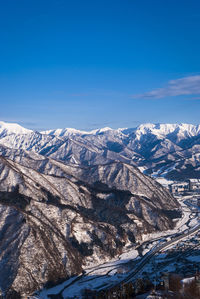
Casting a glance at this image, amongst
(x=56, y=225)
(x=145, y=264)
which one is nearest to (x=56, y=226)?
(x=56, y=225)

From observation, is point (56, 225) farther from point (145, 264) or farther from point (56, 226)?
point (145, 264)

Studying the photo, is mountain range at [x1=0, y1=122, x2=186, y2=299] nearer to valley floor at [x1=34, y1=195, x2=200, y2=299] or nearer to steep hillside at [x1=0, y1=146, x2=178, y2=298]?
steep hillside at [x1=0, y1=146, x2=178, y2=298]

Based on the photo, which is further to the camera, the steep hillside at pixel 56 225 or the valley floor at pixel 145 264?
the steep hillside at pixel 56 225

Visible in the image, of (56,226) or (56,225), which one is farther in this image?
(56,225)

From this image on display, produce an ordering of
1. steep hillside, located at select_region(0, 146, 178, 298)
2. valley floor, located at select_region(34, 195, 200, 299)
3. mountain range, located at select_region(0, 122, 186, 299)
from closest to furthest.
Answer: valley floor, located at select_region(34, 195, 200, 299) < mountain range, located at select_region(0, 122, 186, 299) < steep hillside, located at select_region(0, 146, 178, 298)

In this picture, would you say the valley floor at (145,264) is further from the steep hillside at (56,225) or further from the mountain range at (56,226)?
the steep hillside at (56,225)

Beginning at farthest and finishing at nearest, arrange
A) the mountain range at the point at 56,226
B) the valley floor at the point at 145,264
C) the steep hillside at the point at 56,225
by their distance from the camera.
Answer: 1. the steep hillside at the point at 56,225
2. the mountain range at the point at 56,226
3. the valley floor at the point at 145,264

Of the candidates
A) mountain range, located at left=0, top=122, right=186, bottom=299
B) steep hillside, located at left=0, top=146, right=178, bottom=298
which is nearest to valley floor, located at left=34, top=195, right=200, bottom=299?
mountain range, located at left=0, top=122, right=186, bottom=299

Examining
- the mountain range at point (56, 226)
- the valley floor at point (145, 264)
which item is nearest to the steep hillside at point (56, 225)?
the mountain range at point (56, 226)

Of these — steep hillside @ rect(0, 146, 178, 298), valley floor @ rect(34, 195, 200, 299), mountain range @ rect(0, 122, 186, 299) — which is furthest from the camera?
steep hillside @ rect(0, 146, 178, 298)

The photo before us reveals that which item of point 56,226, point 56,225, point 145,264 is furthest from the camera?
point 56,225

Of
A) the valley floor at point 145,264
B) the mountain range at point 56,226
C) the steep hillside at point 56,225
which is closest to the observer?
the valley floor at point 145,264

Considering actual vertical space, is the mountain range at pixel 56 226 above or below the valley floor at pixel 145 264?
above
